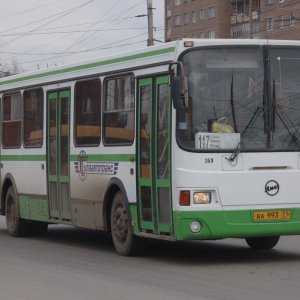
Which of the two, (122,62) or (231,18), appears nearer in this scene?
(122,62)

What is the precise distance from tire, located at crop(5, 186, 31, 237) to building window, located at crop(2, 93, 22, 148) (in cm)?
92

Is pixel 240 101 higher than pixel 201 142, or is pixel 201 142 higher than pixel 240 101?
pixel 240 101

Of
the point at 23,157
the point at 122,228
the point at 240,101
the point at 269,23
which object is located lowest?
the point at 122,228

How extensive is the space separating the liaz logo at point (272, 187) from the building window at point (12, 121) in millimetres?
6608

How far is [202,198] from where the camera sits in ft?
38.0

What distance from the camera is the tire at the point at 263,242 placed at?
1367cm

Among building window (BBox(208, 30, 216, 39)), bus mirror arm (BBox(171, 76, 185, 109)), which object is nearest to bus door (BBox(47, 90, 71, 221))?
bus mirror arm (BBox(171, 76, 185, 109))

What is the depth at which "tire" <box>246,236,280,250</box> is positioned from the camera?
13.7 metres

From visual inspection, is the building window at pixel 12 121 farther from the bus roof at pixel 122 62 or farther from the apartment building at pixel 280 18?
the apartment building at pixel 280 18

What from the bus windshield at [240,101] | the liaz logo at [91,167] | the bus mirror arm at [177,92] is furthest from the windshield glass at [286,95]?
the liaz logo at [91,167]

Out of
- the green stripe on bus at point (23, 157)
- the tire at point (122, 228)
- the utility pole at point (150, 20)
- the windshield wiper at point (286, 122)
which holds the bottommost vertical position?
the tire at point (122, 228)

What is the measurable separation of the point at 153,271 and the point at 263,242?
2.89 meters

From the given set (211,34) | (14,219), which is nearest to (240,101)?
(14,219)

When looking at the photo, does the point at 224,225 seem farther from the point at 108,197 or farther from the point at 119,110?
the point at 119,110
